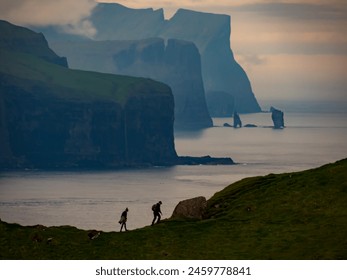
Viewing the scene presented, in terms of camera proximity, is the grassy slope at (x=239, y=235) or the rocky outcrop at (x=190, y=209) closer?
the grassy slope at (x=239, y=235)

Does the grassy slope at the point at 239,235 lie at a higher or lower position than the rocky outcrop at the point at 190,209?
lower

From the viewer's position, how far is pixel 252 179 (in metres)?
77.9

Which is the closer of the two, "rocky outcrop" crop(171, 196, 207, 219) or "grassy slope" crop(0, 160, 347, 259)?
"grassy slope" crop(0, 160, 347, 259)

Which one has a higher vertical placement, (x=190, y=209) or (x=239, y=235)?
(x=190, y=209)

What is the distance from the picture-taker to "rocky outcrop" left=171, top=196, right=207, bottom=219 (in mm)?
69625

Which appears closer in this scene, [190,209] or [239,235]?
[239,235]

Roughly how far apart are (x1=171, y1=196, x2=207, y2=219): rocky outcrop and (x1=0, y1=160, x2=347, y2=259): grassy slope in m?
0.73

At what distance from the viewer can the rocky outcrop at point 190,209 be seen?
69.6 meters

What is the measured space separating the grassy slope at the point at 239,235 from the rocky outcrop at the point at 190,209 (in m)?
0.73

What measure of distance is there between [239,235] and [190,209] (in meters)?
6.76

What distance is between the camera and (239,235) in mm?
64000
